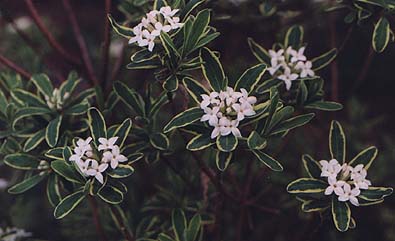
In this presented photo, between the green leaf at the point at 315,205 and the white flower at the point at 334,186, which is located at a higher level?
the white flower at the point at 334,186

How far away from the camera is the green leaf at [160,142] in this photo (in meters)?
1.95

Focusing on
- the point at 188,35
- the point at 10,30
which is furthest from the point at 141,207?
the point at 10,30

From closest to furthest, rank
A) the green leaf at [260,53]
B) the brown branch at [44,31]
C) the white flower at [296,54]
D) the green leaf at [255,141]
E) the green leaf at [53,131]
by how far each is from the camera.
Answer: the green leaf at [255,141]
the green leaf at [53,131]
the white flower at [296,54]
the green leaf at [260,53]
the brown branch at [44,31]

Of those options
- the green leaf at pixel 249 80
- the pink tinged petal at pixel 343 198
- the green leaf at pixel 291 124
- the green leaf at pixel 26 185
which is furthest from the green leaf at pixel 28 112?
the pink tinged petal at pixel 343 198

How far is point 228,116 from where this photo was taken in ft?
5.66

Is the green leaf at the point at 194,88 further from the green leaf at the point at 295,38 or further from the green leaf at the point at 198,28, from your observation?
the green leaf at the point at 295,38

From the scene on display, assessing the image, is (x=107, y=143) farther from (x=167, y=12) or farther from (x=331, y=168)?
(x=331, y=168)

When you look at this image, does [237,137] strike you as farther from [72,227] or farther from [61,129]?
[72,227]

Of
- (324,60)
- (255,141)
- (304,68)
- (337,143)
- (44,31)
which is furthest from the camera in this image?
(44,31)

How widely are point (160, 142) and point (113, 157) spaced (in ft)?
0.79

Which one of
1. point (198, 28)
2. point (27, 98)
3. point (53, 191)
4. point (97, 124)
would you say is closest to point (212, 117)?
point (198, 28)

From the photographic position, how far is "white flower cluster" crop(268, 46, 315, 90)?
1.99m

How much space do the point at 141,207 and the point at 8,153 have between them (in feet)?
1.85

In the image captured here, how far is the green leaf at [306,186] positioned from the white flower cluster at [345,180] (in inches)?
1.4
